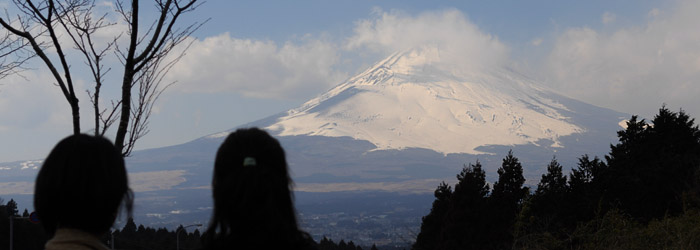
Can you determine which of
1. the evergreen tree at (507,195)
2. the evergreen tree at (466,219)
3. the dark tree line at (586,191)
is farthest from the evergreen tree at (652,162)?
the evergreen tree at (466,219)

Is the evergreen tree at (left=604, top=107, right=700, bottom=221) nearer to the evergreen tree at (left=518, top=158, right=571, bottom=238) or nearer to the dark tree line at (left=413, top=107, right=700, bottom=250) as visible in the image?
the dark tree line at (left=413, top=107, right=700, bottom=250)

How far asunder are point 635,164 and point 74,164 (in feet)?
94.1

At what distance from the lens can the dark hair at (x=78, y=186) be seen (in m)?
1.87

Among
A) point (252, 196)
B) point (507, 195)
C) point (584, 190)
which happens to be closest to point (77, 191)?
point (252, 196)

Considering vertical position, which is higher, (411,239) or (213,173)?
(213,173)

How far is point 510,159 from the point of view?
32656 mm

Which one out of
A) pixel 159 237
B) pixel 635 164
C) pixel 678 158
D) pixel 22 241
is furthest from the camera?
pixel 159 237

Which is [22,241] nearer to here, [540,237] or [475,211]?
[475,211]

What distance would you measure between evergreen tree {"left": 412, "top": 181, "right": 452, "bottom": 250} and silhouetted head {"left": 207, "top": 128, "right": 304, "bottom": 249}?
27164 millimetres

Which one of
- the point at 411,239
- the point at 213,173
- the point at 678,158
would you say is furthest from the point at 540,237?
the point at 678,158

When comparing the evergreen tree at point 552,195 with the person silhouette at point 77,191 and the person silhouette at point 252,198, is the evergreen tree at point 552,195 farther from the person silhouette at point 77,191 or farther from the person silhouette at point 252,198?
the person silhouette at point 77,191

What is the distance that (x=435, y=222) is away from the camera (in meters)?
31.4

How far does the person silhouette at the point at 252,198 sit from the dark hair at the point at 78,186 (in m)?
0.31

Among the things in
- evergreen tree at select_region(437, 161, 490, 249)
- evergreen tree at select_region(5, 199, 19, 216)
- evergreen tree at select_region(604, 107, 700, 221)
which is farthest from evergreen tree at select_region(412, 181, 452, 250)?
evergreen tree at select_region(5, 199, 19, 216)
